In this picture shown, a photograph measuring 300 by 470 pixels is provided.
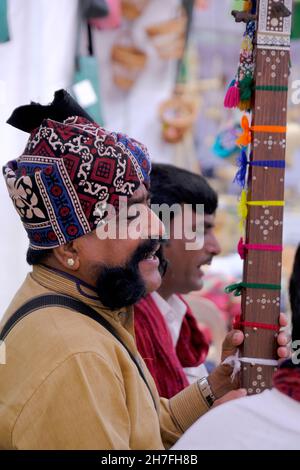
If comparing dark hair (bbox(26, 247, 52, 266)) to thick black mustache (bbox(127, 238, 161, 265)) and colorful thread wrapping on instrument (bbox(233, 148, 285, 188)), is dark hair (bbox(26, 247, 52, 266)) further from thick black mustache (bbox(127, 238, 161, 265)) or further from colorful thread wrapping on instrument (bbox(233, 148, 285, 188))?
colorful thread wrapping on instrument (bbox(233, 148, 285, 188))

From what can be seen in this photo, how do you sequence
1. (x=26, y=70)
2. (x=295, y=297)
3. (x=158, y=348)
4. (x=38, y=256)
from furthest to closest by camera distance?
(x=26, y=70)
(x=158, y=348)
(x=38, y=256)
(x=295, y=297)

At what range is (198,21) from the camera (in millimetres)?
7508

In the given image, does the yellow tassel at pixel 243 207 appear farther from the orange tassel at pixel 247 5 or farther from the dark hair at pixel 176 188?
the dark hair at pixel 176 188

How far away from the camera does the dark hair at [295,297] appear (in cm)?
154

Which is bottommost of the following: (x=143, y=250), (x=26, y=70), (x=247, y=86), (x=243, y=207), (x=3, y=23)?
(x=143, y=250)

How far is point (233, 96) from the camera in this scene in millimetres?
1947

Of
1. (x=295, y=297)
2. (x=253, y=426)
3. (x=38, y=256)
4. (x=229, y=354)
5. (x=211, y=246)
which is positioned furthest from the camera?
(x=211, y=246)

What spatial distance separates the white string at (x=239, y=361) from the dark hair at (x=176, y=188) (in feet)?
2.76

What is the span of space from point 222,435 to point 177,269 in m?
1.31

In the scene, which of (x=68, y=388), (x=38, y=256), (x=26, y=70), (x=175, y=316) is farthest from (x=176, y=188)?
(x=68, y=388)

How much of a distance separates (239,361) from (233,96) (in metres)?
0.74

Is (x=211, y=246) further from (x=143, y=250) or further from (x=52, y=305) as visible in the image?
(x=52, y=305)

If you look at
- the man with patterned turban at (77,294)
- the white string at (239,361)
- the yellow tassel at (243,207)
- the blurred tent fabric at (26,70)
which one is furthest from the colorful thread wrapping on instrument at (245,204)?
the blurred tent fabric at (26,70)

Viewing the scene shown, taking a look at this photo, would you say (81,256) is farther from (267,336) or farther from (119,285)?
(267,336)
